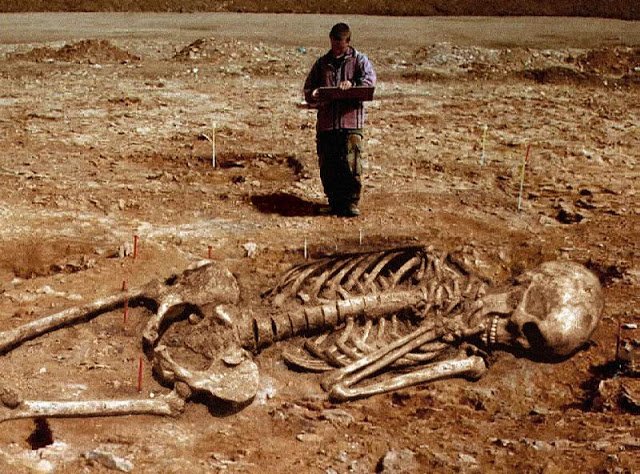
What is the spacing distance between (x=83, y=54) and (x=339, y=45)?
7.23 m

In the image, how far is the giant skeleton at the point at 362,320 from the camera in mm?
4746

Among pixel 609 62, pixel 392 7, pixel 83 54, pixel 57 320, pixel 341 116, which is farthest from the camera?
pixel 392 7

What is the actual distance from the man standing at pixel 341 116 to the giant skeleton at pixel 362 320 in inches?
68.5

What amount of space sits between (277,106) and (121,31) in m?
5.91

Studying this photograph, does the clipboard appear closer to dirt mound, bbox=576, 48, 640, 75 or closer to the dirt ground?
the dirt ground

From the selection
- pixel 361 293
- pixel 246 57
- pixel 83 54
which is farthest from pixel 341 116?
pixel 83 54

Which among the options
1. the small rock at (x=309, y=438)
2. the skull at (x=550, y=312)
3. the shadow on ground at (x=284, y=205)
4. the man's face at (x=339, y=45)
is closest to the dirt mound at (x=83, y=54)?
the shadow on ground at (x=284, y=205)

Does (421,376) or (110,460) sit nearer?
(110,460)

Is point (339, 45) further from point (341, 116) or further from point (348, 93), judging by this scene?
point (341, 116)

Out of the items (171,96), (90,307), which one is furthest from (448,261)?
(171,96)

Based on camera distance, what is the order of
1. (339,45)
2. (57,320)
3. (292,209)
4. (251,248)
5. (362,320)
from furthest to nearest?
(292,209) < (339,45) < (251,248) < (362,320) < (57,320)

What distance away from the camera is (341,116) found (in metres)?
6.88

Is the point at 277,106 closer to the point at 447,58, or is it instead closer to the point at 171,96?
the point at 171,96

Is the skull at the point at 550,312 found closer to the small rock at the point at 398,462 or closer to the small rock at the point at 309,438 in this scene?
the small rock at the point at 398,462
